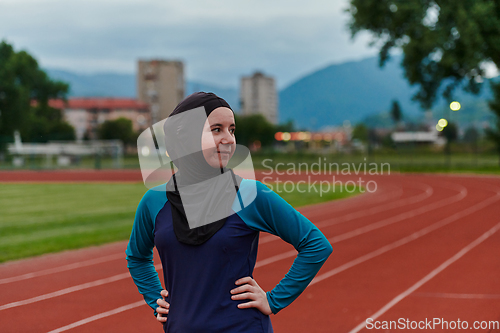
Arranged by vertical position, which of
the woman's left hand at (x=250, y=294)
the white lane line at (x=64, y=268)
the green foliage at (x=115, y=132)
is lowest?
the white lane line at (x=64, y=268)

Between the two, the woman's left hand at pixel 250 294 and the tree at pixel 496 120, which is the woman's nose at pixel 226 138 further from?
the tree at pixel 496 120

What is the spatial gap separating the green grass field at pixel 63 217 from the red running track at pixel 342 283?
83cm

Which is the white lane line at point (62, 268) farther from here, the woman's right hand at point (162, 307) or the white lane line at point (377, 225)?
the woman's right hand at point (162, 307)

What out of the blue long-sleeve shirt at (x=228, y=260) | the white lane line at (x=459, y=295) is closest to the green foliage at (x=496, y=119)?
the white lane line at (x=459, y=295)

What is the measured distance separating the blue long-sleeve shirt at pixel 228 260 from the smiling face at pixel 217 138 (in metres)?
0.14

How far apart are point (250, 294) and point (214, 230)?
0.26 meters

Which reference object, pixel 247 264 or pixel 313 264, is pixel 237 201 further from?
pixel 313 264

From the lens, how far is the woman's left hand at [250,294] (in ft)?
5.59

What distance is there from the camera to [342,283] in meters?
6.41

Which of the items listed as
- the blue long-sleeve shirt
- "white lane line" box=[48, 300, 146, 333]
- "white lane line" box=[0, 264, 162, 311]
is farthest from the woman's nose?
"white lane line" box=[0, 264, 162, 311]

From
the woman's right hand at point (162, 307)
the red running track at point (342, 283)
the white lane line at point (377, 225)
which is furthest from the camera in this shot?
the white lane line at point (377, 225)

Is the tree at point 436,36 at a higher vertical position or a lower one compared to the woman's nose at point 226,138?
higher

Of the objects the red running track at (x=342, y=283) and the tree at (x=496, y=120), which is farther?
the tree at (x=496, y=120)

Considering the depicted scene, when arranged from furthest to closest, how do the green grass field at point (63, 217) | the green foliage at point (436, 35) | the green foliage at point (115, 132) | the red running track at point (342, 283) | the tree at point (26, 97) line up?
the green foliage at point (115, 132)
the tree at point (26, 97)
the green foliage at point (436, 35)
the green grass field at point (63, 217)
the red running track at point (342, 283)
